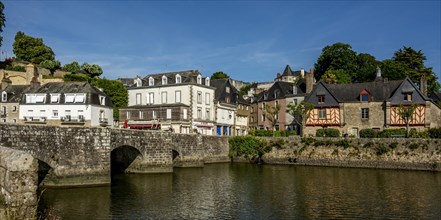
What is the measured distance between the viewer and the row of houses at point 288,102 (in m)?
49.2

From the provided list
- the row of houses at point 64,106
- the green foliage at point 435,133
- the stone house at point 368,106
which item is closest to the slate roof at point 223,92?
the stone house at point 368,106

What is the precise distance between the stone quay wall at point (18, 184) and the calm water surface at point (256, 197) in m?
9.12

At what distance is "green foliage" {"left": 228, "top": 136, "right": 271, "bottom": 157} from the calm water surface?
35.3ft

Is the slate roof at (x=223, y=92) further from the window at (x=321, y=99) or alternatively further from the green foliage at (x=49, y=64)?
the green foliage at (x=49, y=64)

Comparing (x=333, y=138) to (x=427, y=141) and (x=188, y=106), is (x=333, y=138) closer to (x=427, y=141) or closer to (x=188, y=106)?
(x=427, y=141)

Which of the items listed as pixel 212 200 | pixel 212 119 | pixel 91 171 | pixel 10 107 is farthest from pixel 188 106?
pixel 212 200

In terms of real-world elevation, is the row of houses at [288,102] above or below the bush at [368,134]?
above

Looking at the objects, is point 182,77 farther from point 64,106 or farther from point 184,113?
point 64,106

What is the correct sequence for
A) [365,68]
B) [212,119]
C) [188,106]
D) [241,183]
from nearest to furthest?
[241,183] < [188,106] < [212,119] < [365,68]

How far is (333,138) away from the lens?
139 feet

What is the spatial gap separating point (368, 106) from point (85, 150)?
121 ft

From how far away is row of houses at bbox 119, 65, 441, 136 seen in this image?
1935 inches

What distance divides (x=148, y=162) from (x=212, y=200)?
11.7 meters

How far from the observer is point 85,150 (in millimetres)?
26078
